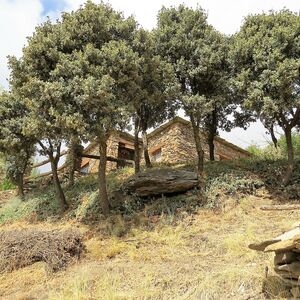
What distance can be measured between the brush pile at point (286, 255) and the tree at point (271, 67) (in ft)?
24.0

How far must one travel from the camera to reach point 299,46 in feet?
47.1

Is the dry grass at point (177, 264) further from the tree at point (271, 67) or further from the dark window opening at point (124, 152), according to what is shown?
the dark window opening at point (124, 152)

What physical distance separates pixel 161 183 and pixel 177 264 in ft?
15.4

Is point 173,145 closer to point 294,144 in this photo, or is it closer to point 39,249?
point 294,144

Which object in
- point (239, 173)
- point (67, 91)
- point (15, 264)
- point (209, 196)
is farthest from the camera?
point (239, 173)

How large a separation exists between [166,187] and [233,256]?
4.72 metres

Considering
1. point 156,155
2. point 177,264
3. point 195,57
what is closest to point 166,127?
point 156,155

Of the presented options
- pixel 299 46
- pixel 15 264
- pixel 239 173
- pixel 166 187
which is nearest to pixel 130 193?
pixel 166 187

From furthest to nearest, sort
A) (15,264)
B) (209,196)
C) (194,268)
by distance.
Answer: (209,196), (15,264), (194,268)

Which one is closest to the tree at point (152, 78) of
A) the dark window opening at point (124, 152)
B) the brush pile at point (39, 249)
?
the brush pile at point (39, 249)

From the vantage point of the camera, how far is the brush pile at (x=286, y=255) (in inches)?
265

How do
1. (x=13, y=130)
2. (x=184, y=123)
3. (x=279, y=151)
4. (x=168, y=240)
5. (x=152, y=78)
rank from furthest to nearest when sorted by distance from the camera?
(x=184, y=123) → (x=279, y=151) → (x=13, y=130) → (x=152, y=78) → (x=168, y=240)

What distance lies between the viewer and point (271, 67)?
46.6ft

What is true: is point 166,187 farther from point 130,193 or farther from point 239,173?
point 239,173
